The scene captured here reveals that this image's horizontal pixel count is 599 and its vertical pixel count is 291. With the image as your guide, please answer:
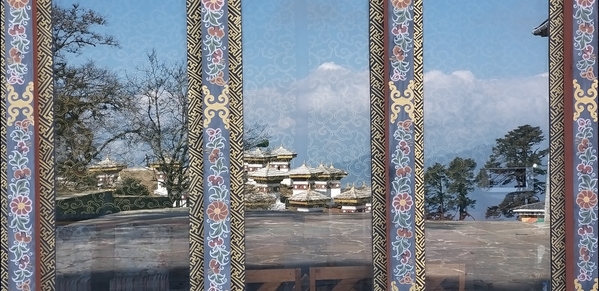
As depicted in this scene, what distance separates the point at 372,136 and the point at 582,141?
112 cm

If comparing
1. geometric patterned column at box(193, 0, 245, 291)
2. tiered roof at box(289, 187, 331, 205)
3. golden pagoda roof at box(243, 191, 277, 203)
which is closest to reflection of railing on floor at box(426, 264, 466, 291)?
tiered roof at box(289, 187, 331, 205)

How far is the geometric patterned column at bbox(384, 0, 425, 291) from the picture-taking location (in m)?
3.63

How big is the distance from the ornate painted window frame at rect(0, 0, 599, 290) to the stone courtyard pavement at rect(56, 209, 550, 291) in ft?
0.72

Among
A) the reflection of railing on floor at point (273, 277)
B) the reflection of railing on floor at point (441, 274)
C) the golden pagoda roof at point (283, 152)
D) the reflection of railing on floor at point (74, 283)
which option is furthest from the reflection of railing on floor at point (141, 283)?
the reflection of railing on floor at point (441, 274)

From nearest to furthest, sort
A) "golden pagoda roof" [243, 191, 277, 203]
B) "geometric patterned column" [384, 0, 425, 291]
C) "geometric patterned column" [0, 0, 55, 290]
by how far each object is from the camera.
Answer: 1. "geometric patterned column" [0, 0, 55, 290]
2. "geometric patterned column" [384, 0, 425, 291]
3. "golden pagoda roof" [243, 191, 277, 203]

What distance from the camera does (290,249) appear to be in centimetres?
402

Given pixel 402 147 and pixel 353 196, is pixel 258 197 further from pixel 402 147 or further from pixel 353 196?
pixel 402 147

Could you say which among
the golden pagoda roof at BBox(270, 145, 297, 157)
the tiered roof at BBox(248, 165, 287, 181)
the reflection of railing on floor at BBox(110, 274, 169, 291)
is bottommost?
the reflection of railing on floor at BBox(110, 274, 169, 291)

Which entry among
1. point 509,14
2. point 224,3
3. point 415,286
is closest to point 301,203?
point 415,286

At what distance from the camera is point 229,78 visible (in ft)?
11.9

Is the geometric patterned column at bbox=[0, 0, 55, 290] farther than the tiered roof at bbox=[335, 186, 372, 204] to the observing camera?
No

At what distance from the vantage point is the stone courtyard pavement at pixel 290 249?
12.8ft

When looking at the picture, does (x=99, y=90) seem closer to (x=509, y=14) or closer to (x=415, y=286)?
(x=415, y=286)

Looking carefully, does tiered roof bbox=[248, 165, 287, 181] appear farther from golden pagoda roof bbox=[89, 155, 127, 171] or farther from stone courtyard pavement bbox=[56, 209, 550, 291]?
golden pagoda roof bbox=[89, 155, 127, 171]
